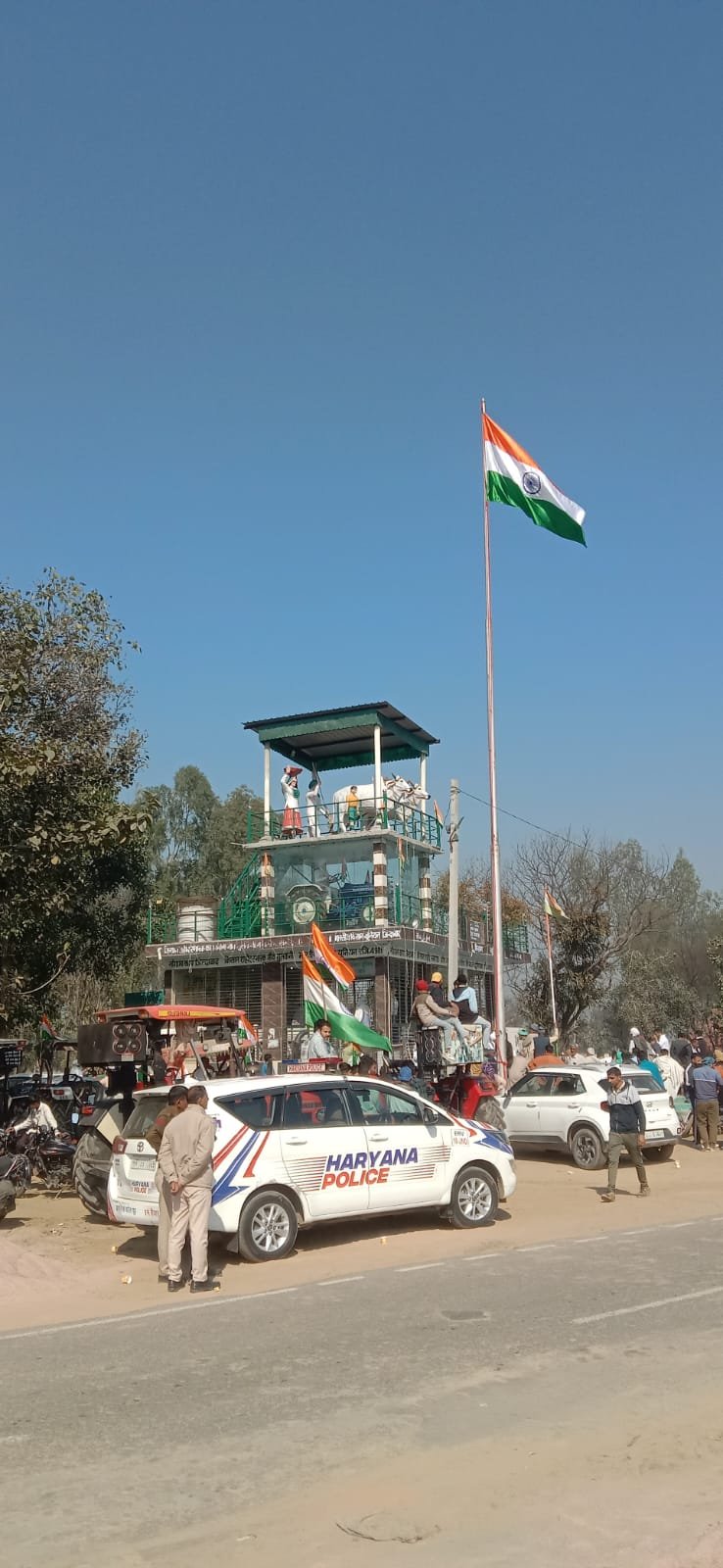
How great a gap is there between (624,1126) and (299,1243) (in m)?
4.92

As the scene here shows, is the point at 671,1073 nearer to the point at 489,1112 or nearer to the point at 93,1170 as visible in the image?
the point at 489,1112

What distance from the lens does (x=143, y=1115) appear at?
1165 centimetres

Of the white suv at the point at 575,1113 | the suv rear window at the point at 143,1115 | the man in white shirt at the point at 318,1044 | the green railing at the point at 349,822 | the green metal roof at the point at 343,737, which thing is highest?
the green metal roof at the point at 343,737

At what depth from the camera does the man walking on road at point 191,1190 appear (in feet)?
33.1

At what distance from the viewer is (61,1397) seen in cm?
673

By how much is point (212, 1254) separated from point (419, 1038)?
176 inches

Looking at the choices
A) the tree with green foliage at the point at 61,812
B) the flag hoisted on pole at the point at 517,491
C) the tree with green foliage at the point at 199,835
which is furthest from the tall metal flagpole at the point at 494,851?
the tree with green foliage at the point at 199,835

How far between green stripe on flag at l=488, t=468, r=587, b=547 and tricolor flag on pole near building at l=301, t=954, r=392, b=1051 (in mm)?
Result: 9217

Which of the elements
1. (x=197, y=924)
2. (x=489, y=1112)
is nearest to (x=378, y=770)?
(x=197, y=924)

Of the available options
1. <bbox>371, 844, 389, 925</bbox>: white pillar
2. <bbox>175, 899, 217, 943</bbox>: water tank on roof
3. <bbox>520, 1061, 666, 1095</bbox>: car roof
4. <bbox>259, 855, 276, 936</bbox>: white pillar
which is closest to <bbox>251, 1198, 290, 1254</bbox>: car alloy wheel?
<bbox>520, 1061, 666, 1095</bbox>: car roof

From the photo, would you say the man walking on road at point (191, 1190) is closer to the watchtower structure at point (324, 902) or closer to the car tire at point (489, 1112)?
the car tire at point (489, 1112)

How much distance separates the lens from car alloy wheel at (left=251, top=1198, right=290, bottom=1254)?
35.8 ft

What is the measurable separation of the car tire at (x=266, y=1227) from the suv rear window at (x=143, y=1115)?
1.32 meters

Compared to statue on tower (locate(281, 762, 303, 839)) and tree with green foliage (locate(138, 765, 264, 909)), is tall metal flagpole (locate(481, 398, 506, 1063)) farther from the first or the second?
tree with green foliage (locate(138, 765, 264, 909))
